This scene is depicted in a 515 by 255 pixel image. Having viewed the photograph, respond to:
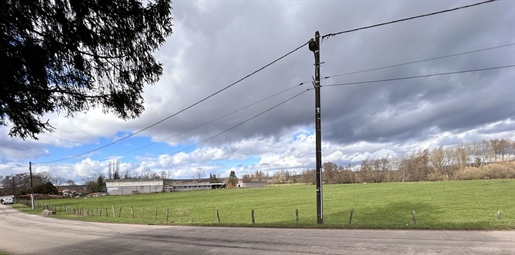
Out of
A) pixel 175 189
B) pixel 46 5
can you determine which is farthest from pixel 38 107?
pixel 175 189

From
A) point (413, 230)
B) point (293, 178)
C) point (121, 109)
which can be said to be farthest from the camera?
point (293, 178)

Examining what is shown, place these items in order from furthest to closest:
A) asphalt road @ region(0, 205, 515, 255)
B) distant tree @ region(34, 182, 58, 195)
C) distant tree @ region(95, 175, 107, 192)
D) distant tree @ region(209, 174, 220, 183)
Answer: distant tree @ region(209, 174, 220, 183)
distant tree @ region(95, 175, 107, 192)
distant tree @ region(34, 182, 58, 195)
asphalt road @ region(0, 205, 515, 255)

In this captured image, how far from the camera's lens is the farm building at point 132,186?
120463 millimetres

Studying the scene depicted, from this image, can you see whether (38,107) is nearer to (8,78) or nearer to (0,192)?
(8,78)

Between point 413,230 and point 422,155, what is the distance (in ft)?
460

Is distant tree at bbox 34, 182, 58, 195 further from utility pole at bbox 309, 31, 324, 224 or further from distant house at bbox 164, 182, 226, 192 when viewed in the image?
utility pole at bbox 309, 31, 324, 224

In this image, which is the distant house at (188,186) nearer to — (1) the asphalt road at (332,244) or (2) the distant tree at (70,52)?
(1) the asphalt road at (332,244)

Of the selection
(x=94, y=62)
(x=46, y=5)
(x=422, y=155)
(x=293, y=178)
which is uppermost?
(x=46, y=5)

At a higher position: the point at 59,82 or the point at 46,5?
the point at 46,5

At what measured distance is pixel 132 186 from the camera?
415ft

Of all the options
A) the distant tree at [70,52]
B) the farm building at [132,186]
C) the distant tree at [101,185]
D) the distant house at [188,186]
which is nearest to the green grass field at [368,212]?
the distant tree at [70,52]

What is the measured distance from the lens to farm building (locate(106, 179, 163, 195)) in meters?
120

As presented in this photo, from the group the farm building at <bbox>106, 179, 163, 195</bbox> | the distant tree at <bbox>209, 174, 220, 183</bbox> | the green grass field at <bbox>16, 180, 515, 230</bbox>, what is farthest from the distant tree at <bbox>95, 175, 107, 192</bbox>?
the green grass field at <bbox>16, 180, 515, 230</bbox>

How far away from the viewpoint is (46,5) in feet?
14.9
